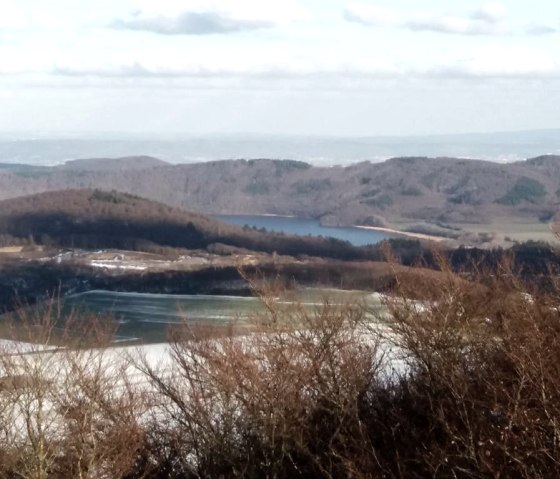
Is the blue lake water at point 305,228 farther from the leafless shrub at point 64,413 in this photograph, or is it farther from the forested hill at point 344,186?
the leafless shrub at point 64,413

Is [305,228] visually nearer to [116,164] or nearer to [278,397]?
[116,164]

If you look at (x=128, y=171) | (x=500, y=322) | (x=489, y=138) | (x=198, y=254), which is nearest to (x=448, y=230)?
(x=198, y=254)

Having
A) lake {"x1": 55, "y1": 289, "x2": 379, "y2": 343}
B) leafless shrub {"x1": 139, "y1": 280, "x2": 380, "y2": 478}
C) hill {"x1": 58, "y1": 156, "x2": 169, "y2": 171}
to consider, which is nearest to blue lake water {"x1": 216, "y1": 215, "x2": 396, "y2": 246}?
hill {"x1": 58, "y1": 156, "x2": 169, "y2": 171}

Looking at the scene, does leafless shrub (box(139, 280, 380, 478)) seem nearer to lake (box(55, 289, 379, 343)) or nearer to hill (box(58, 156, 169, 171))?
lake (box(55, 289, 379, 343))

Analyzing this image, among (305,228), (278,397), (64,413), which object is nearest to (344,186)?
(305,228)

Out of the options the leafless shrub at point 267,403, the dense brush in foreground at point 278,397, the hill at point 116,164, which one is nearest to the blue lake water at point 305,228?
the hill at point 116,164

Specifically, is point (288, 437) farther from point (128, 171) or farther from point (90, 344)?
point (128, 171)
